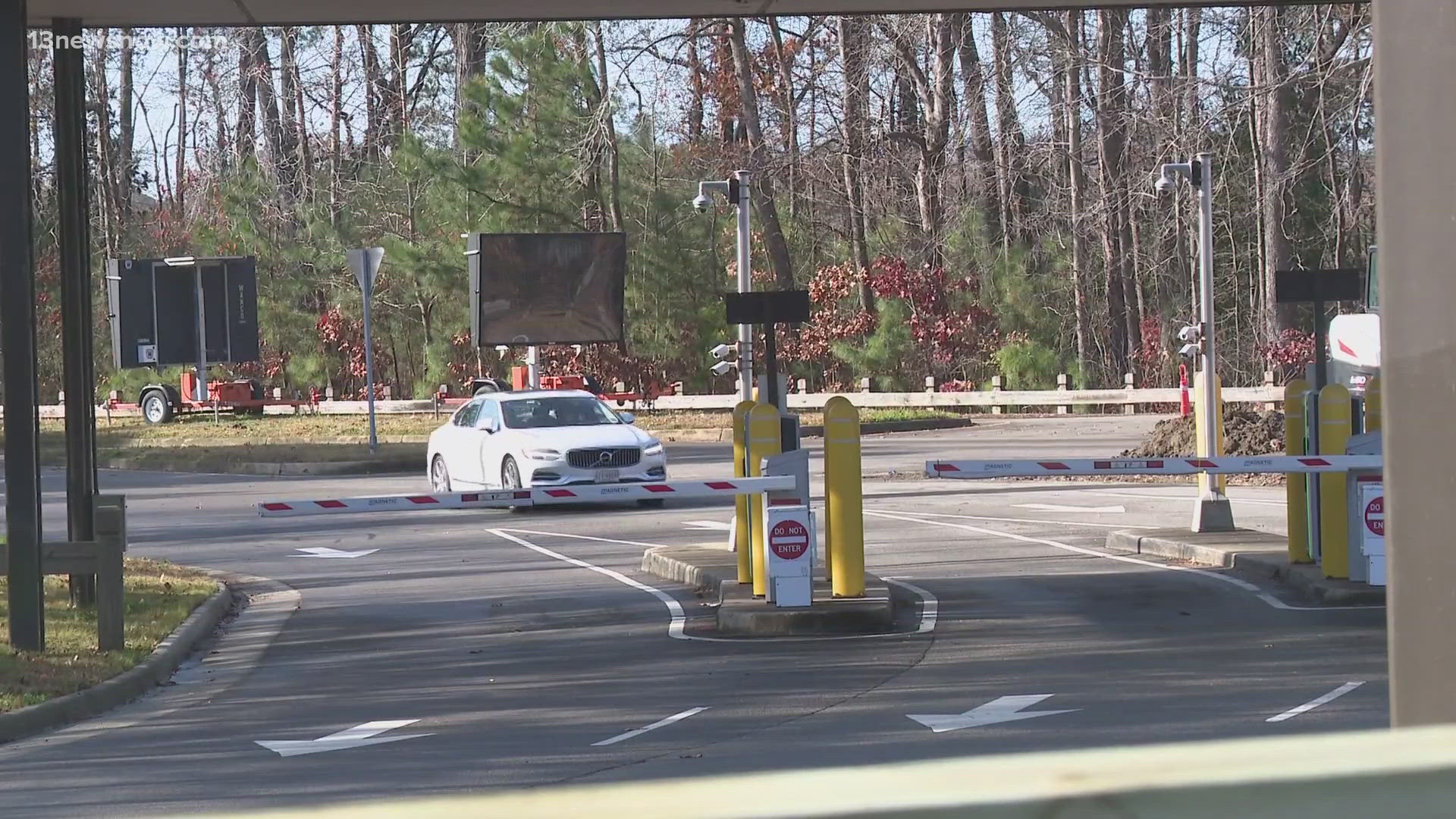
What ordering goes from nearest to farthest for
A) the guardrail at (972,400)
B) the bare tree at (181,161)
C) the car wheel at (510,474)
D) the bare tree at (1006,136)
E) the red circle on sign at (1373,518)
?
the red circle on sign at (1373,518)
the car wheel at (510,474)
the guardrail at (972,400)
the bare tree at (1006,136)
the bare tree at (181,161)

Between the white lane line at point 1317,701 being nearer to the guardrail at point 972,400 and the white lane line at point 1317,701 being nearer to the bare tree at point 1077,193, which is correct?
the guardrail at point 972,400

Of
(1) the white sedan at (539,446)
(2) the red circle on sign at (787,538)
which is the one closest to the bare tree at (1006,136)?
(1) the white sedan at (539,446)

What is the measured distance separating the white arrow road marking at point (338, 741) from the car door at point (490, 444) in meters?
12.6

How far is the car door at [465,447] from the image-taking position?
73.2ft

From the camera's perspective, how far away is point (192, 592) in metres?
14.5

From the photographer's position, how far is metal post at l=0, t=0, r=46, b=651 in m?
11.1

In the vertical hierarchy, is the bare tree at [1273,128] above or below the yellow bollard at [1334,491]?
above

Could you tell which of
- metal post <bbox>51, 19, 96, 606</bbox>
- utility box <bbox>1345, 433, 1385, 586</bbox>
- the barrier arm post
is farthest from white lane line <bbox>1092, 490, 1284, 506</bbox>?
metal post <bbox>51, 19, 96, 606</bbox>

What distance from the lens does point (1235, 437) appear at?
24406 millimetres

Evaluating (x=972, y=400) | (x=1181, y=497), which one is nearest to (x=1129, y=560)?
(x=1181, y=497)

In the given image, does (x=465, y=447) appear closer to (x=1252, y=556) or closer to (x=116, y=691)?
(x=1252, y=556)

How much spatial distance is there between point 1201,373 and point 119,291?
1722 cm

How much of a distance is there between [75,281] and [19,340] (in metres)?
1.49

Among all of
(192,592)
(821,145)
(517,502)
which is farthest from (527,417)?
(821,145)
